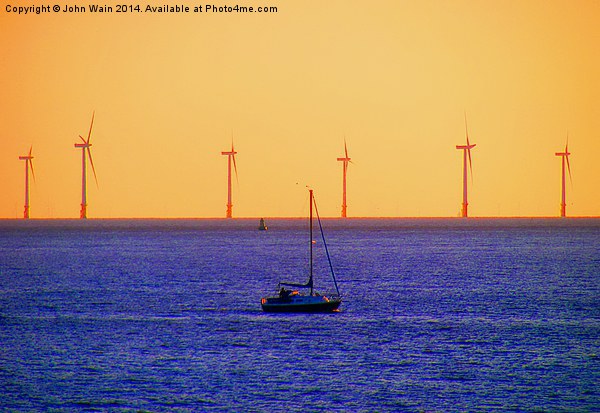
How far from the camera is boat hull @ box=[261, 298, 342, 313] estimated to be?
90188 millimetres

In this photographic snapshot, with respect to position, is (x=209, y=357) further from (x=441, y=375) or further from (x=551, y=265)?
(x=551, y=265)

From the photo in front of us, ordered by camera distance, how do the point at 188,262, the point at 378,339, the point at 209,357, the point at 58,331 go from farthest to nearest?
the point at 188,262 < the point at 58,331 < the point at 378,339 < the point at 209,357

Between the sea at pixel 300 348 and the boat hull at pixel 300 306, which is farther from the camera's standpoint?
the boat hull at pixel 300 306

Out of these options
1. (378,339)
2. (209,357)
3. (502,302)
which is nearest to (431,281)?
(502,302)

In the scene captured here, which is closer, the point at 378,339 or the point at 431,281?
the point at 378,339

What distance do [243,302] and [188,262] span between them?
8051 centimetres

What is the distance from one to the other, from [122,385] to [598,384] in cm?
2856

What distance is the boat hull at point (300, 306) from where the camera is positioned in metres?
90.2

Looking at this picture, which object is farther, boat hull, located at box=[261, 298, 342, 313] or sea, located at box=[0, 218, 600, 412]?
boat hull, located at box=[261, 298, 342, 313]

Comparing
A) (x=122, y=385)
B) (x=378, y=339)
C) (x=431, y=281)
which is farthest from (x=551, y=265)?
(x=122, y=385)

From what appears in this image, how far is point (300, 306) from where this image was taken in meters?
90.2

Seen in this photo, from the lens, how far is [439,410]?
53.9 m

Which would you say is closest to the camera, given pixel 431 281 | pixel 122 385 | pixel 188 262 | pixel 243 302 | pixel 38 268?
pixel 122 385

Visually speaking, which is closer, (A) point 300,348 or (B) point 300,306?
(A) point 300,348
